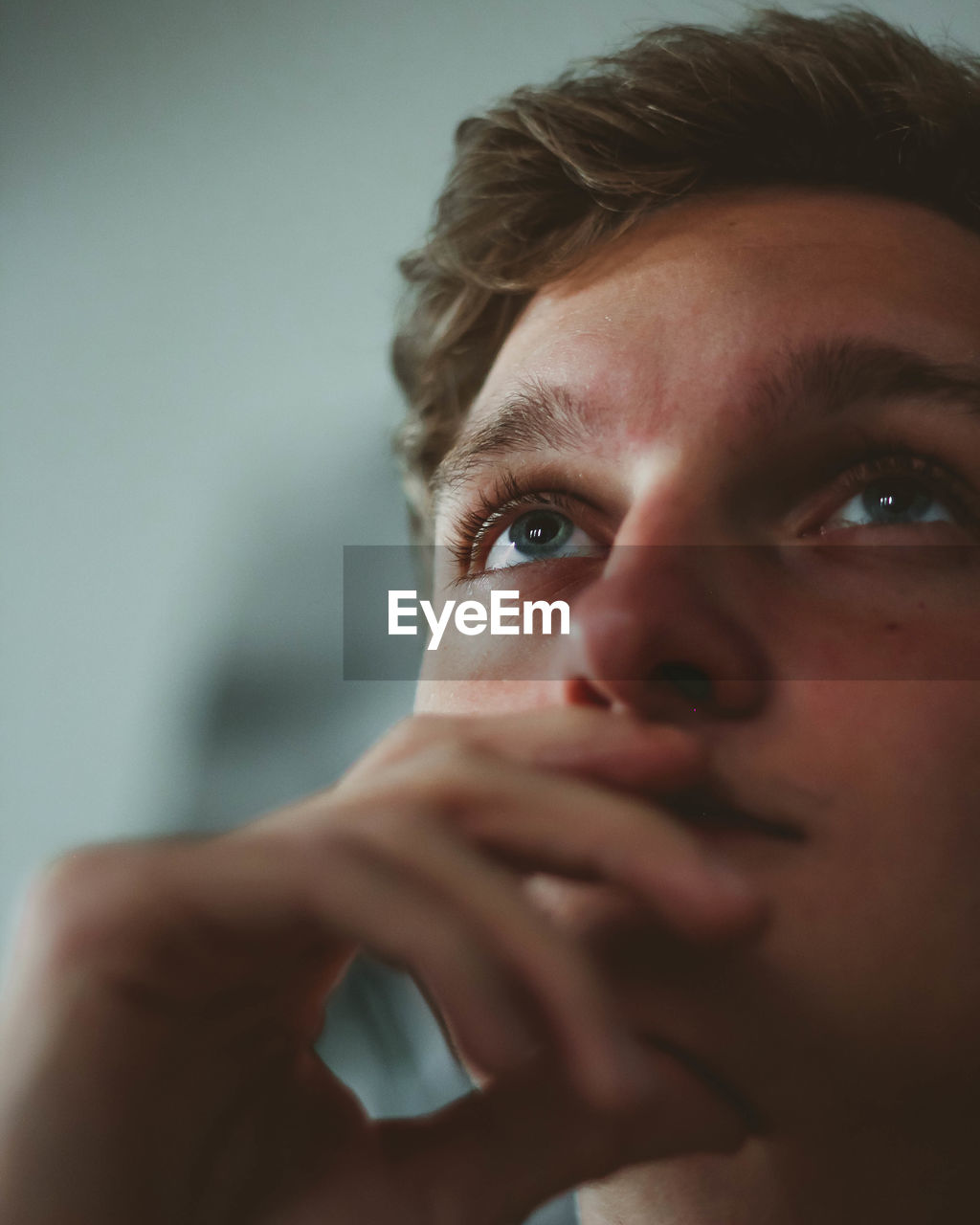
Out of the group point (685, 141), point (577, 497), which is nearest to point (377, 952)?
point (577, 497)

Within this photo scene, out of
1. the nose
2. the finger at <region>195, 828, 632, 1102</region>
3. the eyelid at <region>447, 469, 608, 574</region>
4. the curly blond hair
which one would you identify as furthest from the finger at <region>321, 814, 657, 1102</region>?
the curly blond hair

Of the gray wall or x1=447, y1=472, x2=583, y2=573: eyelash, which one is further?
the gray wall

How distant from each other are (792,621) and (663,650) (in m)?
0.09

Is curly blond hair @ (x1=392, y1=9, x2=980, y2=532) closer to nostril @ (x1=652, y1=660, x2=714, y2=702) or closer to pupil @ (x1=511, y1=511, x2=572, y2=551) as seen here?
pupil @ (x1=511, y1=511, x2=572, y2=551)

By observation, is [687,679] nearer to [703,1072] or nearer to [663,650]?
[663,650]

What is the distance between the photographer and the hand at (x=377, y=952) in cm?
29

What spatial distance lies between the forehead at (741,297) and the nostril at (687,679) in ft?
0.55

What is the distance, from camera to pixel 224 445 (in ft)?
3.56

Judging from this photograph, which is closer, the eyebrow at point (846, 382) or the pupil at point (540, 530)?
the eyebrow at point (846, 382)

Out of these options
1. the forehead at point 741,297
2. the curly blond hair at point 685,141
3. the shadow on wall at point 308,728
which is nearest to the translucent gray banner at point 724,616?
the forehead at point 741,297

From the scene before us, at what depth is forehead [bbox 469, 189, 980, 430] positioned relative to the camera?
0.49 m

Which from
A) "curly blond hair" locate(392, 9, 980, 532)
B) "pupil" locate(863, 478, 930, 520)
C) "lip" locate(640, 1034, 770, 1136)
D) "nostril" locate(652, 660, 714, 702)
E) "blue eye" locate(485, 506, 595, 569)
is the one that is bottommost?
"lip" locate(640, 1034, 770, 1136)

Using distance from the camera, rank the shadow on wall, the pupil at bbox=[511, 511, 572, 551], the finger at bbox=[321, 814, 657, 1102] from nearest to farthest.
Answer: the finger at bbox=[321, 814, 657, 1102]
the pupil at bbox=[511, 511, 572, 551]
the shadow on wall

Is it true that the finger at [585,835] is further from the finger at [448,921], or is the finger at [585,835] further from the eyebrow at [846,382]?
the eyebrow at [846,382]
